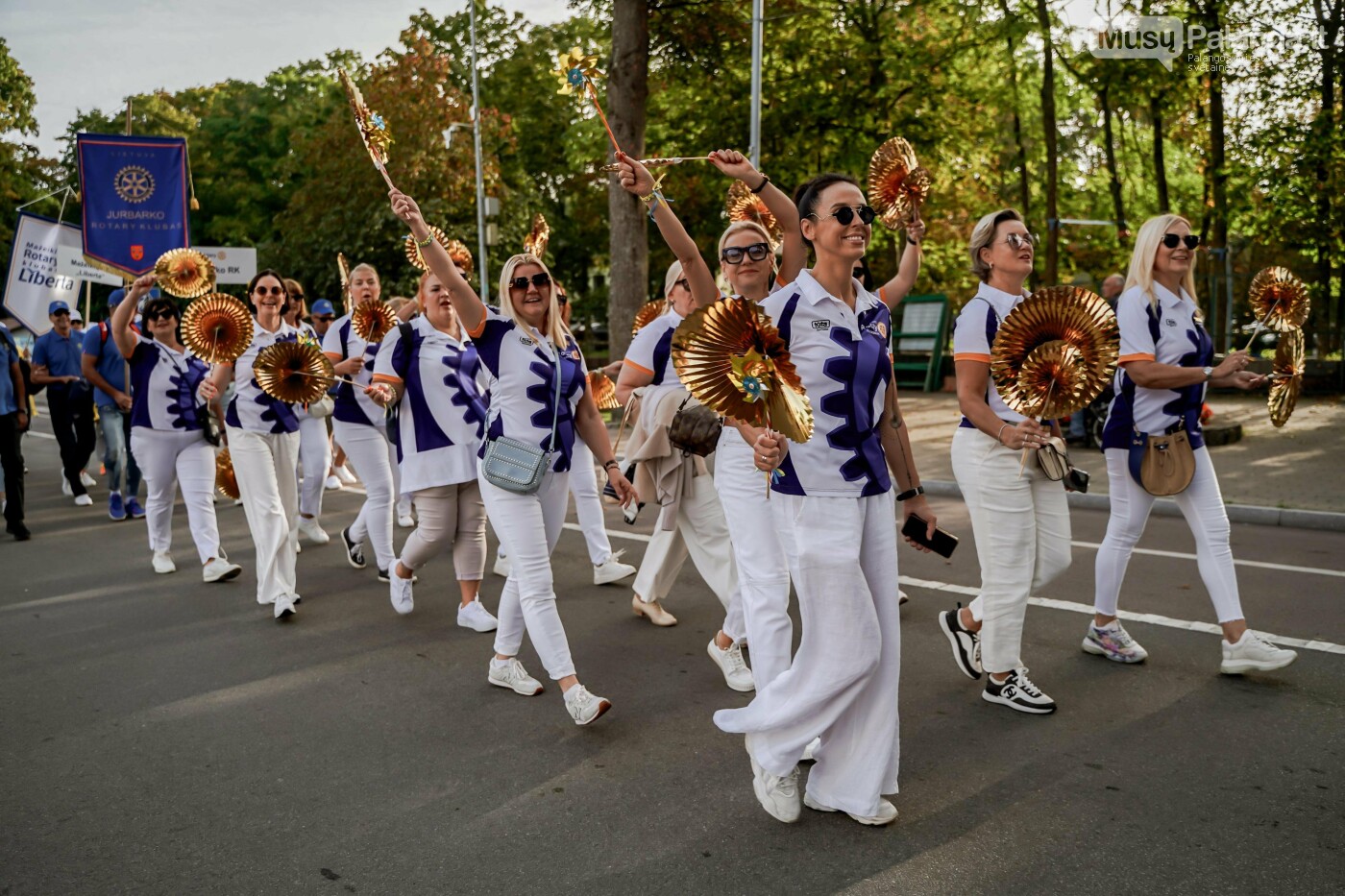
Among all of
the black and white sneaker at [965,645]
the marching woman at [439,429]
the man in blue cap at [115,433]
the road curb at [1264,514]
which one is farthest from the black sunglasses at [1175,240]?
the man in blue cap at [115,433]

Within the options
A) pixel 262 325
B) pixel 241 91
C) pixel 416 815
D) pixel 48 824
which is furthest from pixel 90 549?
pixel 241 91

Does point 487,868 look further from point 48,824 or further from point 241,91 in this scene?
point 241,91

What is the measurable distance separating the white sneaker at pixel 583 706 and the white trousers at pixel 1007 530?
1.59 meters

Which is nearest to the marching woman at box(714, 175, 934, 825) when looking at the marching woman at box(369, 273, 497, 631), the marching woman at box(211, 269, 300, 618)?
the marching woman at box(369, 273, 497, 631)

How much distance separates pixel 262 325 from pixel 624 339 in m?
9.31

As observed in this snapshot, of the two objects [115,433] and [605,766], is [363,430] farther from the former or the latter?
[115,433]

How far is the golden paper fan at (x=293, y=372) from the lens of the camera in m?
6.92

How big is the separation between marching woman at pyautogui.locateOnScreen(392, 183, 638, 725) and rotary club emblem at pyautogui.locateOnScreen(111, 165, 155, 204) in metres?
10.2

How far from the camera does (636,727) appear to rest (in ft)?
15.4

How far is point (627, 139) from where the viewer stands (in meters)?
15.8

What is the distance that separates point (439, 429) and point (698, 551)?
5.18ft

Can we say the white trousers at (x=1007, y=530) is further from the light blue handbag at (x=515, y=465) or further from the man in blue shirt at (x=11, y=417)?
Answer: the man in blue shirt at (x=11, y=417)

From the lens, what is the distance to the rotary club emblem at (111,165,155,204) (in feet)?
43.7

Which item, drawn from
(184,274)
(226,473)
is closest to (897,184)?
(184,274)
